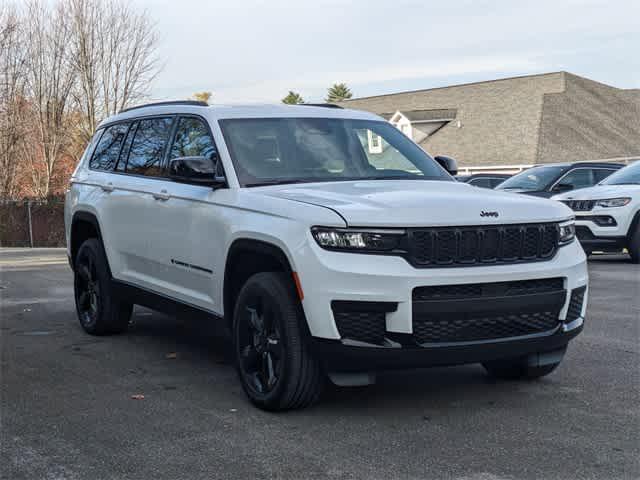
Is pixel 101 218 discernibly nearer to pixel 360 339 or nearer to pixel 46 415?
pixel 46 415

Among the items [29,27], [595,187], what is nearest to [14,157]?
[29,27]

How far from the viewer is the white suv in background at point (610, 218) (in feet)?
48.2

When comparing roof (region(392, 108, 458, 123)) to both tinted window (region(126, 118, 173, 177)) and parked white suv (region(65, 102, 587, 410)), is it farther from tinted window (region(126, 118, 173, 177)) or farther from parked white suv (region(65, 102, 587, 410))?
parked white suv (region(65, 102, 587, 410))

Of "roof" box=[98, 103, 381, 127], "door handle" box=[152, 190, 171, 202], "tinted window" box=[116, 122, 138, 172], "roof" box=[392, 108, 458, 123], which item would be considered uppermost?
"roof" box=[392, 108, 458, 123]

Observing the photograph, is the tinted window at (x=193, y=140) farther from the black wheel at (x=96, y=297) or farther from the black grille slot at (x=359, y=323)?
the black grille slot at (x=359, y=323)

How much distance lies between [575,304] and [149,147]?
3.79 m

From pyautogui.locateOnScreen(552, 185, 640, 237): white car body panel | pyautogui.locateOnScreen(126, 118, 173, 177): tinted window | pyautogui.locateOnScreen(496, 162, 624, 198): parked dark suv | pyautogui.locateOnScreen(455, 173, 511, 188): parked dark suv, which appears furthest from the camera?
pyautogui.locateOnScreen(455, 173, 511, 188): parked dark suv

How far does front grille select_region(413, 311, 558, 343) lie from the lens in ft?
16.7

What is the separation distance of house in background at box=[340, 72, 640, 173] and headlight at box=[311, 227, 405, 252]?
115 ft

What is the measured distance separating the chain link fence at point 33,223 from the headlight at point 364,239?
1284 inches

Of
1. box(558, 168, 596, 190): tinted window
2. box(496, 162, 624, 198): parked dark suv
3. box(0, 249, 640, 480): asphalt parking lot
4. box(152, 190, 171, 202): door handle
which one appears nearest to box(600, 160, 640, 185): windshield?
box(496, 162, 624, 198): parked dark suv

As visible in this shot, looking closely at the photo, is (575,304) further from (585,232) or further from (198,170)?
(585,232)

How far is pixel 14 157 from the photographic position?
44500 mm

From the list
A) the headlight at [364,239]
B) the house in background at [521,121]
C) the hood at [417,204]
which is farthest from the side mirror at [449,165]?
the house in background at [521,121]
